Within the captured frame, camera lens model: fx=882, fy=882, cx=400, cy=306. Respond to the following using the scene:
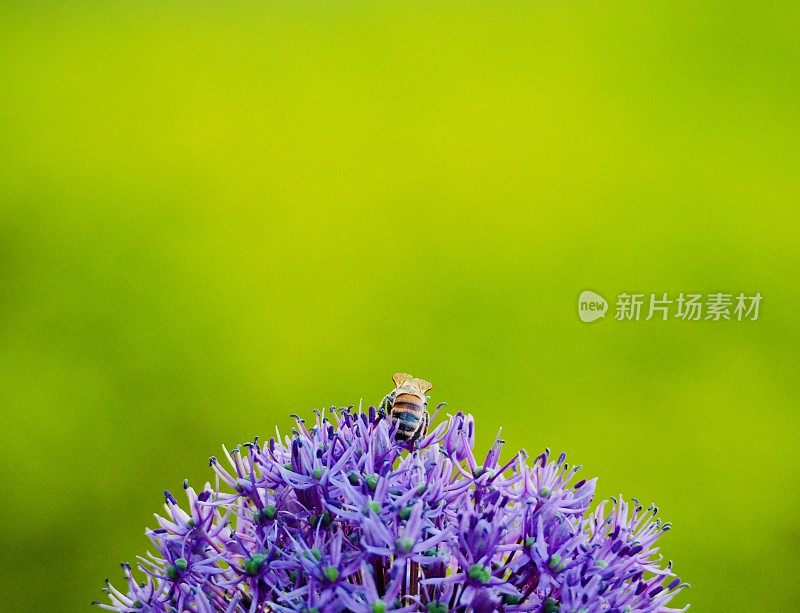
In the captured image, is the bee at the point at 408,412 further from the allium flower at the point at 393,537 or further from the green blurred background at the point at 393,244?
the green blurred background at the point at 393,244

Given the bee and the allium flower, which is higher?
the bee

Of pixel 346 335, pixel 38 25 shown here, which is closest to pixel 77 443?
pixel 346 335

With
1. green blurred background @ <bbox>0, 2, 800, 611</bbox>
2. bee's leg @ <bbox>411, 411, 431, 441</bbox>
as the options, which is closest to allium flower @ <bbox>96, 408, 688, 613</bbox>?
bee's leg @ <bbox>411, 411, 431, 441</bbox>

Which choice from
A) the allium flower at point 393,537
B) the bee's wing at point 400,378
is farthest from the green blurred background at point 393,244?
the allium flower at point 393,537

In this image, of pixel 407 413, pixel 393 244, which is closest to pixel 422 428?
pixel 407 413

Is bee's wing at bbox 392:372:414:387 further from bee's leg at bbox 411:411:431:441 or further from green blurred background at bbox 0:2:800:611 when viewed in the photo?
green blurred background at bbox 0:2:800:611

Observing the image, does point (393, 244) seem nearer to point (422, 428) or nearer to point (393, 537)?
point (422, 428)

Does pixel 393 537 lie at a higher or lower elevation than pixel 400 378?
lower
